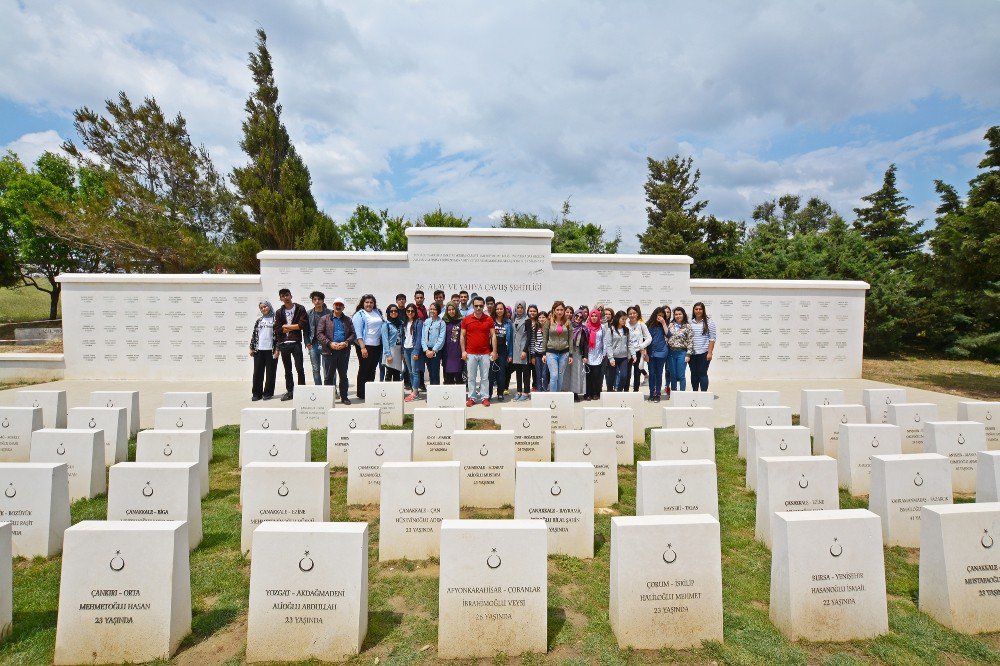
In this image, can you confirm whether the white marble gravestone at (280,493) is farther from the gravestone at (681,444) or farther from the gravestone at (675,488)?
the gravestone at (681,444)

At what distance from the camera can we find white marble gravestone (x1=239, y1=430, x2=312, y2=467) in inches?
179

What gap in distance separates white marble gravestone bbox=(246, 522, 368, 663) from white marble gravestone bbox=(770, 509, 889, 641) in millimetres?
2177

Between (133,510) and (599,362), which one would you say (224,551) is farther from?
(599,362)

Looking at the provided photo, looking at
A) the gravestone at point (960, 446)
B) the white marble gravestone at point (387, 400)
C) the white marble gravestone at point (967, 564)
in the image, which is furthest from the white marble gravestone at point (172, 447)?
the gravestone at point (960, 446)

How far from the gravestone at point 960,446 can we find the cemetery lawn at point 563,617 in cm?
180

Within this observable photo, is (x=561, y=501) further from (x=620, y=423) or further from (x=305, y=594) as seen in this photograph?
(x=620, y=423)

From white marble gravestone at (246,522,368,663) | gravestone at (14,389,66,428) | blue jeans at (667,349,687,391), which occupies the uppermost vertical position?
blue jeans at (667,349,687,391)

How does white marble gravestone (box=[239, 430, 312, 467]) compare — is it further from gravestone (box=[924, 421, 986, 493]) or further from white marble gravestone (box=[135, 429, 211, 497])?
gravestone (box=[924, 421, 986, 493])

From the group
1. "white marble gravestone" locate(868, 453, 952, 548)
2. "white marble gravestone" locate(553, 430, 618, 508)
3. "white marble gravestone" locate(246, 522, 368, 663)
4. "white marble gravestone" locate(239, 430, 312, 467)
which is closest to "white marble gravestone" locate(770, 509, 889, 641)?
"white marble gravestone" locate(868, 453, 952, 548)

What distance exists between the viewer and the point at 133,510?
3578 millimetres

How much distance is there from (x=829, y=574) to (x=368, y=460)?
344cm

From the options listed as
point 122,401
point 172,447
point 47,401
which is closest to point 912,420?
point 172,447

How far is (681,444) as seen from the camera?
486 cm

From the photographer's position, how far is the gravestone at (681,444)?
15.9 feet
